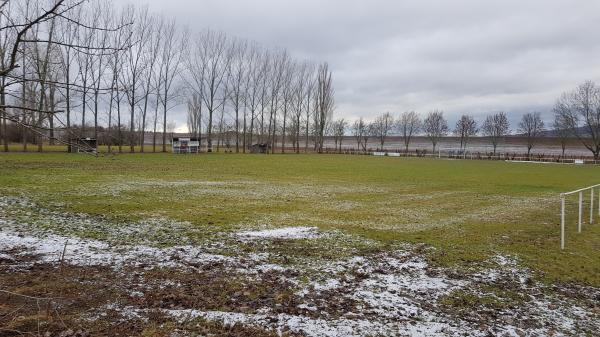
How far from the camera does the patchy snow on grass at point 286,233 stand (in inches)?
399

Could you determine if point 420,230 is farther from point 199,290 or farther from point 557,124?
point 557,124

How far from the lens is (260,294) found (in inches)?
245

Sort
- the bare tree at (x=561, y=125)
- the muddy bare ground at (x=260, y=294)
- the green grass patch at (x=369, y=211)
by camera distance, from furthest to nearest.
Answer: the bare tree at (x=561, y=125)
the green grass patch at (x=369, y=211)
the muddy bare ground at (x=260, y=294)

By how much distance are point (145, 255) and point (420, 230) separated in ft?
24.3

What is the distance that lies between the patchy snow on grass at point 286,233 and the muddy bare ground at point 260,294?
1.09 m

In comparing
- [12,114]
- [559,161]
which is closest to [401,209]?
[12,114]

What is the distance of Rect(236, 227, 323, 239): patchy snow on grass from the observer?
10.1 meters

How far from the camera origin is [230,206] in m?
14.6

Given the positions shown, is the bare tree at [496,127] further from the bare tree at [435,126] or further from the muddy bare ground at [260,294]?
the muddy bare ground at [260,294]

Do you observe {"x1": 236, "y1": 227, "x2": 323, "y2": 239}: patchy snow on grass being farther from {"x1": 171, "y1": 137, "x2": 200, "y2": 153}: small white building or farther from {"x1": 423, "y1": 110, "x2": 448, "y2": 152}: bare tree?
{"x1": 423, "y1": 110, "x2": 448, "y2": 152}: bare tree

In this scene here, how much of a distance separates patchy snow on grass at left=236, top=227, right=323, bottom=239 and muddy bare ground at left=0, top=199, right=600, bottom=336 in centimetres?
109

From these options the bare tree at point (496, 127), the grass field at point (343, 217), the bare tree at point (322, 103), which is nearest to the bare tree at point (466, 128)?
the bare tree at point (496, 127)

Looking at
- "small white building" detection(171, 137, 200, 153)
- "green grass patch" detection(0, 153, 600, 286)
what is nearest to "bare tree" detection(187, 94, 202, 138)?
"small white building" detection(171, 137, 200, 153)

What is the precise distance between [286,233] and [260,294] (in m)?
4.33
